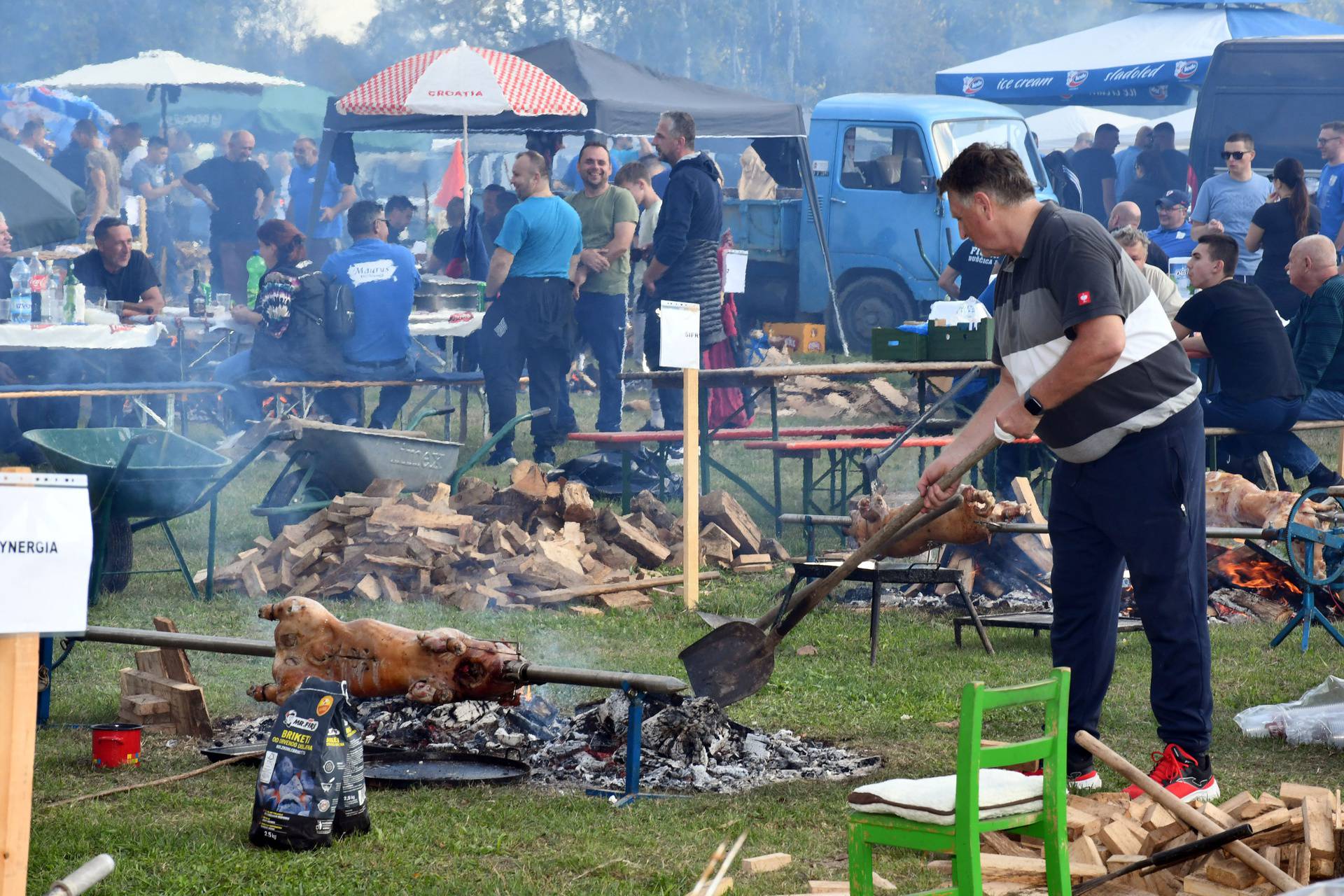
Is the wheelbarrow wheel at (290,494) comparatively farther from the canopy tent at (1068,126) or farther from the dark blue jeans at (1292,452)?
the canopy tent at (1068,126)

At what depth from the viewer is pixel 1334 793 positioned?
179 inches

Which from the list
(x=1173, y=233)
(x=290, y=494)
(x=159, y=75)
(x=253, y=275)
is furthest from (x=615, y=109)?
(x=290, y=494)

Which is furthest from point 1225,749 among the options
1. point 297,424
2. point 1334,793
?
point 297,424

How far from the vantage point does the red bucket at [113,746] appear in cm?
565

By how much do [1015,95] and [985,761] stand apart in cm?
1958

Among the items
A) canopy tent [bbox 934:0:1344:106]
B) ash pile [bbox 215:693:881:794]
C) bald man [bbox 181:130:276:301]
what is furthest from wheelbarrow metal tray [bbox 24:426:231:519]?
canopy tent [bbox 934:0:1344:106]

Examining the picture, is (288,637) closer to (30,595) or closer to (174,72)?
(30,595)

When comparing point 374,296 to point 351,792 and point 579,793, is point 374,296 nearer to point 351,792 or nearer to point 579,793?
point 579,793

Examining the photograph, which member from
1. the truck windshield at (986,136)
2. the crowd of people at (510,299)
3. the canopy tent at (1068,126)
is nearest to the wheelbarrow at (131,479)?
the crowd of people at (510,299)

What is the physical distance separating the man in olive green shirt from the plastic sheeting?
267 inches

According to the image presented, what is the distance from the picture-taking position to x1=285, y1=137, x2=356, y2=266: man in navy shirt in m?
18.9

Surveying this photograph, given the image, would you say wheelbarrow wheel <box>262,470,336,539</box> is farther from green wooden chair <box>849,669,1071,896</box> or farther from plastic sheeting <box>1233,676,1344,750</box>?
green wooden chair <box>849,669,1071,896</box>

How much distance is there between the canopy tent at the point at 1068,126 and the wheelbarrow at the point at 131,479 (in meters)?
21.4

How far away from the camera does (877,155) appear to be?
18.5 metres
